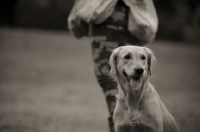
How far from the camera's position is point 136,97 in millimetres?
3643

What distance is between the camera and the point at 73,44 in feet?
69.2

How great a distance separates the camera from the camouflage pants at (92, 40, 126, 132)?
450cm

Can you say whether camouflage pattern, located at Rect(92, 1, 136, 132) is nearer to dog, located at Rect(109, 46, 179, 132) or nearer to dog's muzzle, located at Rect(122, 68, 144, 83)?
dog, located at Rect(109, 46, 179, 132)

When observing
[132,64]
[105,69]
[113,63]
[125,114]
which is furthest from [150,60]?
[105,69]

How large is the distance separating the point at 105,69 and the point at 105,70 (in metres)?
0.01

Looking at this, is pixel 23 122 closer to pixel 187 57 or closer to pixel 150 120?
pixel 150 120

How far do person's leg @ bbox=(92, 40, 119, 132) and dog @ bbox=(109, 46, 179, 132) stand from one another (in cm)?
70

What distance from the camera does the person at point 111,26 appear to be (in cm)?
439

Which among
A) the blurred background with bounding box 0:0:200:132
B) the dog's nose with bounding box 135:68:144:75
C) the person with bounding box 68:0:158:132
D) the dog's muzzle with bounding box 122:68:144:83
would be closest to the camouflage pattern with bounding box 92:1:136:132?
→ the person with bounding box 68:0:158:132

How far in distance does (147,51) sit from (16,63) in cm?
1213

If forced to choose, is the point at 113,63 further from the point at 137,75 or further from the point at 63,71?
the point at 63,71

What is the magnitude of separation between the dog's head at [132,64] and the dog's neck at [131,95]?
0.23 feet

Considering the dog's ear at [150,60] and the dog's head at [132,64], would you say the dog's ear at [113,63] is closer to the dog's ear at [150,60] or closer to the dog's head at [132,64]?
the dog's head at [132,64]

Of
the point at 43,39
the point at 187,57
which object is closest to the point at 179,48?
the point at 187,57
